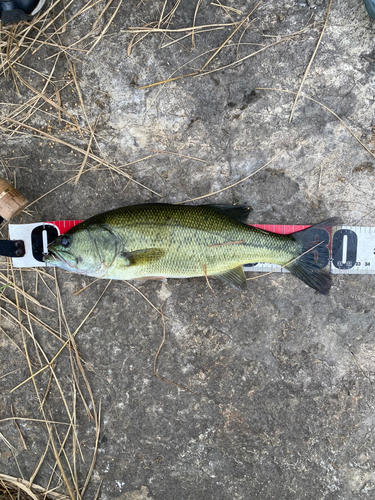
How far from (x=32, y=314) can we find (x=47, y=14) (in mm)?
3196

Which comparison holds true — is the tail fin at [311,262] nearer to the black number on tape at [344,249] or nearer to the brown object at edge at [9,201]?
the black number on tape at [344,249]

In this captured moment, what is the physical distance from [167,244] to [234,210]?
30.8 inches

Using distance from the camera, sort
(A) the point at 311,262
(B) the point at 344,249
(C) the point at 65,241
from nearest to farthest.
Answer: (C) the point at 65,241 < (A) the point at 311,262 < (B) the point at 344,249

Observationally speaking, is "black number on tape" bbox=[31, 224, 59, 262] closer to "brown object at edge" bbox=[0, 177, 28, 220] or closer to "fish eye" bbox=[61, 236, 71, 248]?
"brown object at edge" bbox=[0, 177, 28, 220]

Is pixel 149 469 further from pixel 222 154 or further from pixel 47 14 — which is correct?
pixel 47 14

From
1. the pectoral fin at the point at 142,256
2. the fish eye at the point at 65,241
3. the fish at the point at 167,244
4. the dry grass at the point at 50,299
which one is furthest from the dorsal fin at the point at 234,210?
the fish eye at the point at 65,241

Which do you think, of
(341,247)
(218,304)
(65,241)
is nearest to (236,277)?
(218,304)

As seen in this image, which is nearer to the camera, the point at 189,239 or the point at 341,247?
the point at 189,239

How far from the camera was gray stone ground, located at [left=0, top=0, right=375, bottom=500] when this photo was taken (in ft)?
10.9

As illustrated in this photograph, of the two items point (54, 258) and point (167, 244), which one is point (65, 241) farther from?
point (167, 244)

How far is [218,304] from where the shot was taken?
3408 millimetres

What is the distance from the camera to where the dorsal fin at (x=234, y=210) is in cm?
317

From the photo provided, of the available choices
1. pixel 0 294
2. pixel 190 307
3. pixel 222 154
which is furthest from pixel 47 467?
pixel 222 154

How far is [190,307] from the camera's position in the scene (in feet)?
11.2
